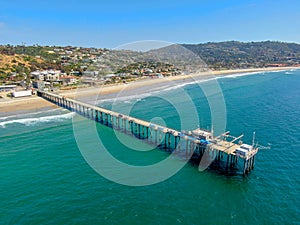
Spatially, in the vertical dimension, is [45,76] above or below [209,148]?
above

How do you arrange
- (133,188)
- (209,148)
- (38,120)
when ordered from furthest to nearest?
(38,120), (209,148), (133,188)

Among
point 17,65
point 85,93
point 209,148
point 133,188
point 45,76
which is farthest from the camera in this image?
point 17,65

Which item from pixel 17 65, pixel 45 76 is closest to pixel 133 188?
pixel 45 76

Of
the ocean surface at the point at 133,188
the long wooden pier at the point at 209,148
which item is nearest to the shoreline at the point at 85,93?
the ocean surface at the point at 133,188

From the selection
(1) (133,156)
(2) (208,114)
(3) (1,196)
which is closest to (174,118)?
(2) (208,114)

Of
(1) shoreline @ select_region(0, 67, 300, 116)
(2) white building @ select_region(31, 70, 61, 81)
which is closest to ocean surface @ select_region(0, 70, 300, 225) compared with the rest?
(1) shoreline @ select_region(0, 67, 300, 116)

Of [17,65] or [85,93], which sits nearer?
[85,93]

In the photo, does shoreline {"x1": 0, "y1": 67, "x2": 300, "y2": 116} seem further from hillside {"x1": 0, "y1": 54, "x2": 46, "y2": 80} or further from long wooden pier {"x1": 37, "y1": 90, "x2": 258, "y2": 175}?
long wooden pier {"x1": 37, "y1": 90, "x2": 258, "y2": 175}

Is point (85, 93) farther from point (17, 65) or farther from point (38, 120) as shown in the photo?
point (17, 65)

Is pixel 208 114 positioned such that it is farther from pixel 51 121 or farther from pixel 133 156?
pixel 51 121

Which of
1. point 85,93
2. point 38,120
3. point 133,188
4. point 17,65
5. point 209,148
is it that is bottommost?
point 133,188

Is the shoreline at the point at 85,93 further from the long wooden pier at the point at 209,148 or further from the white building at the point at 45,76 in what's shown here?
the long wooden pier at the point at 209,148
